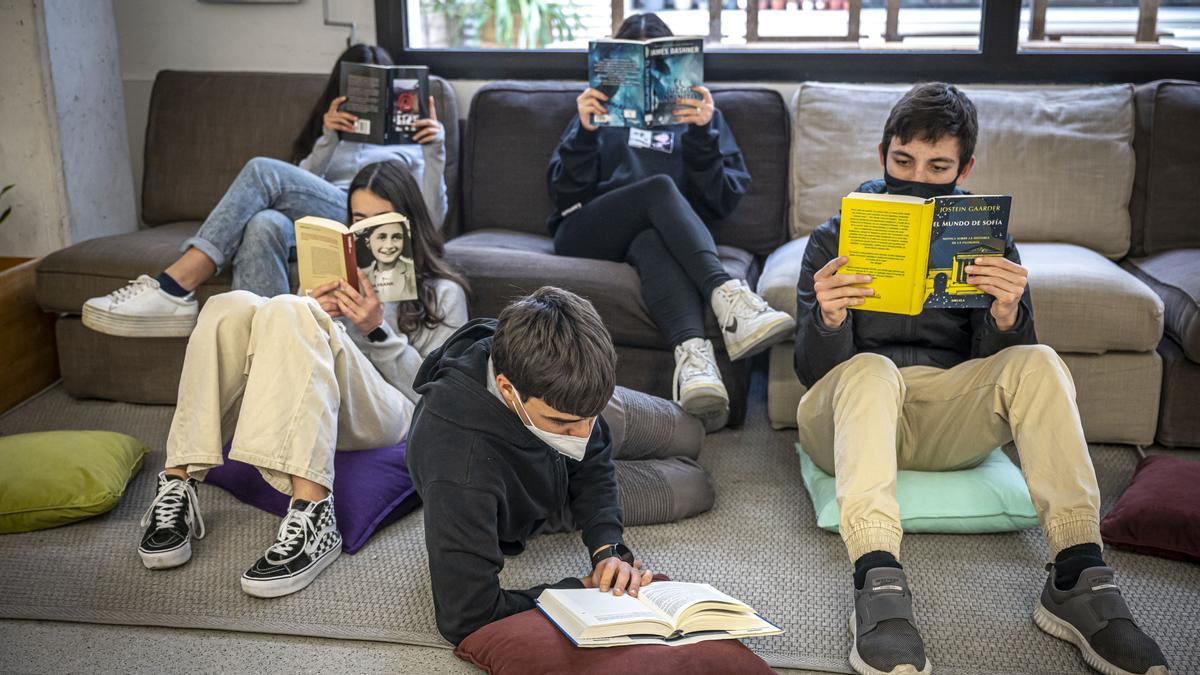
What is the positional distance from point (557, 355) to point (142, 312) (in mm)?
1516

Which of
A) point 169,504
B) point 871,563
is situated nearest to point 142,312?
point 169,504

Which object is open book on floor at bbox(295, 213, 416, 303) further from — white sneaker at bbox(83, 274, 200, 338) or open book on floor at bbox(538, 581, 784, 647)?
open book on floor at bbox(538, 581, 784, 647)

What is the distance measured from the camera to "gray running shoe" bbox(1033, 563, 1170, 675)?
1758mm

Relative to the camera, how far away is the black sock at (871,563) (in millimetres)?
1899

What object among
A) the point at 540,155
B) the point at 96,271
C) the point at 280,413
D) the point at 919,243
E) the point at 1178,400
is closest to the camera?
the point at 919,243

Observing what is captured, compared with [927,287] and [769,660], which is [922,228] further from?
[769,660]

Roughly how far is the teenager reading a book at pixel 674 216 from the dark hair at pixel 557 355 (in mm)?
825

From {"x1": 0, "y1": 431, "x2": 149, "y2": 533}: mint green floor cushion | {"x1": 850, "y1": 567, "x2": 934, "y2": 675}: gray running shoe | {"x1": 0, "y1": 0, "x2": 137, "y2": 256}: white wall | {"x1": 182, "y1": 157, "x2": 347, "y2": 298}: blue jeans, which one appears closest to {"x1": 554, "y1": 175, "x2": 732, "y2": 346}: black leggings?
{"x1": 182, "y1": 157, "x2": 347, "y2": 298}: blue jeans

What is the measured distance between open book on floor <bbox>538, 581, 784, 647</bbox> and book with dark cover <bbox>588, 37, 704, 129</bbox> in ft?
4.82

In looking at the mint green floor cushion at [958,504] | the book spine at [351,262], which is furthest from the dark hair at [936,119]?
the book spine at [351,262]

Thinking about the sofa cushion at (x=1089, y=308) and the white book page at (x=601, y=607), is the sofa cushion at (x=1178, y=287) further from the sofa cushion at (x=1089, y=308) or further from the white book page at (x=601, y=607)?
the white book page at (x=601, y=607)

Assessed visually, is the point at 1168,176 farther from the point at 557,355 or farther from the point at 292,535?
the point at 292,535

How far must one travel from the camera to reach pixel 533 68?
143 inches

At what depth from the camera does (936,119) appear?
2.12m
